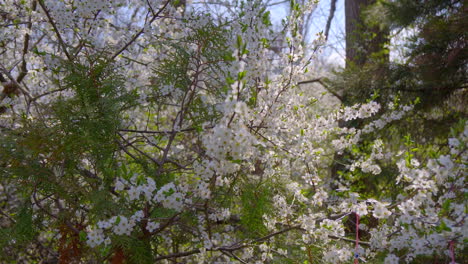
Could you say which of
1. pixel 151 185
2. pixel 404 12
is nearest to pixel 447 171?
pixel 151 185

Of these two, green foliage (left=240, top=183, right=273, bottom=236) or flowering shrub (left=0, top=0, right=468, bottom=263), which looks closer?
flowering shrub (left=0, top=0, right=468, bottom=263)

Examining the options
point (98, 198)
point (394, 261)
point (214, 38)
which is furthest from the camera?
point (214, 38)

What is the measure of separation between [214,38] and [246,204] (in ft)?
3.82

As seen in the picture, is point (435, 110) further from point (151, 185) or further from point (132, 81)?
point (151, 185)

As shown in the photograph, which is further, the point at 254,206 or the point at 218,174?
the point at 254,206

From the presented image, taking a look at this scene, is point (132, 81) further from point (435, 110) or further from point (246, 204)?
point (435, 110)

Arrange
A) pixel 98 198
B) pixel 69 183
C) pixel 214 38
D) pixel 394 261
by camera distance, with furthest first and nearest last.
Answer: pixel 214 38 < pixel 69 183 < pixel 98 198 < pixel 394 261

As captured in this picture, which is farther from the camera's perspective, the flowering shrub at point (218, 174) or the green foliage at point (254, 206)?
the green foliage at point (254, 206)

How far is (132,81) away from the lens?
356 cm

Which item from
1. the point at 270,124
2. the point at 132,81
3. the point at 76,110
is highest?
the point at 132,81

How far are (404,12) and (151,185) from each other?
422 cm

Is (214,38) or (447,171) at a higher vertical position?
(214,38)

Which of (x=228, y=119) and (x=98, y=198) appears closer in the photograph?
(x=228, y=119)

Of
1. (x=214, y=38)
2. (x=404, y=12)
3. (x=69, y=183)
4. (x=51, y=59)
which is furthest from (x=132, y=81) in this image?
(x=404, y=12)
